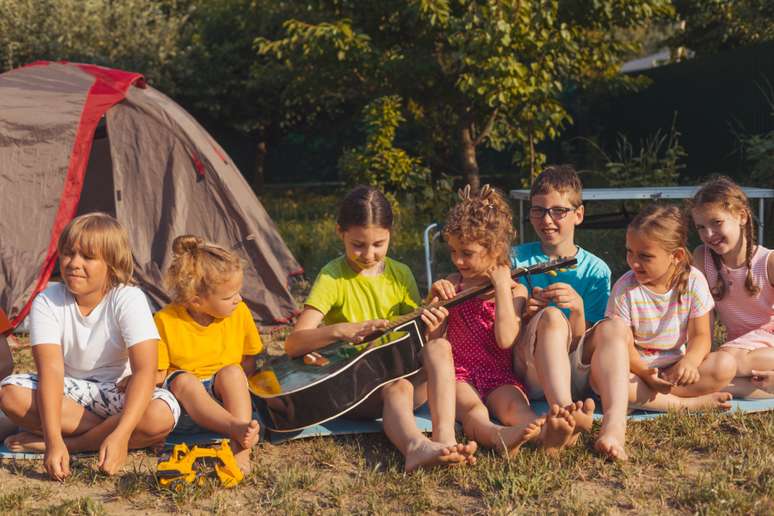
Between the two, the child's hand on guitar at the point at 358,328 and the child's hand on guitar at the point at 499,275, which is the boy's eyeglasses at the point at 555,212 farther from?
the child's hand on guitar at the point at 358,328

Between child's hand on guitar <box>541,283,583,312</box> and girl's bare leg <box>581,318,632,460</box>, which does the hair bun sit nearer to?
child's hand on guitar <box>541,283,583,312</box>

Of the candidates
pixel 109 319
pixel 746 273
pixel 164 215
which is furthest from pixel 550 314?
pixel 164 215

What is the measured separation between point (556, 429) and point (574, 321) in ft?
2.02

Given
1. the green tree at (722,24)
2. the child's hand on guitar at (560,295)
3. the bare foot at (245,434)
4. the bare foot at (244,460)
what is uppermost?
the green tree at (722,24)

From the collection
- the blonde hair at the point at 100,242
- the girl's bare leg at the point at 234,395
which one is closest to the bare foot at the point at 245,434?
the girl's bare leg at the point at 234,395

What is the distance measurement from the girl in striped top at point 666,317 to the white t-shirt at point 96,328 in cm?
181

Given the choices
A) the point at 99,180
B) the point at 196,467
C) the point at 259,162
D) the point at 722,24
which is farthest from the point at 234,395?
the point at 259,162

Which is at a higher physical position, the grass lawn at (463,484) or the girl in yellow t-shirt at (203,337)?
the girl in yellow t-shirt at (203,337)

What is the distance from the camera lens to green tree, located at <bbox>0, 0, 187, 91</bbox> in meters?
13.1

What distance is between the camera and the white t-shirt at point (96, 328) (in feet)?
9.74

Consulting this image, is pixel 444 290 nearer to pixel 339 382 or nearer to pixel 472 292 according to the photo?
pixel 472 292

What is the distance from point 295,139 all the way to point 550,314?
15372 mm

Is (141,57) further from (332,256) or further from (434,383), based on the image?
(434,383)

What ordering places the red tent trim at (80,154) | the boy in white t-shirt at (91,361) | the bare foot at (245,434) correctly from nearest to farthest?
the bare foot at (245,434)
the boy in white t-shirt at (91,361)
the red tent trim at (80,154)
